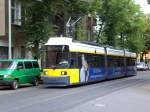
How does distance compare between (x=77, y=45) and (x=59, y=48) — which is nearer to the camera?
(x=59, y=48)

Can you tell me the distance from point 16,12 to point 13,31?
2.02 m

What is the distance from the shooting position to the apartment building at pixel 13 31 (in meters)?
35.8

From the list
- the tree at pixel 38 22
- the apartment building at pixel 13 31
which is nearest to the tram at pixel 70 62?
the tree at pixel 38 22

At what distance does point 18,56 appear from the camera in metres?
40.3

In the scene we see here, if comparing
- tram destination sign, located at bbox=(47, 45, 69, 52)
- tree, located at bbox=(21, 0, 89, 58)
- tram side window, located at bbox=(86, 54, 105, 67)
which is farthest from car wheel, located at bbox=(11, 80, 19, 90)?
tree, located at bbox=(21, 0, 89, 58)

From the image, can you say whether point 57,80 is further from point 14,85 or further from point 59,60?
point 14,85

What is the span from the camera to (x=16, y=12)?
39188mm

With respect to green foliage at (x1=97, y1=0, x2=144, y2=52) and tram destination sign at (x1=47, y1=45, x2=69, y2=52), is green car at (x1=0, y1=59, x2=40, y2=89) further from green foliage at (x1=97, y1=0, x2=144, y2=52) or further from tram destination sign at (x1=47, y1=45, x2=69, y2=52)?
green foliage at (x1=97, y1=0, x2=144, y2=52)

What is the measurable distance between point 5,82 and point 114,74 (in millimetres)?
14932

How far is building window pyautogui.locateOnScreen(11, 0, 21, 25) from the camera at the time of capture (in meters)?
38.4

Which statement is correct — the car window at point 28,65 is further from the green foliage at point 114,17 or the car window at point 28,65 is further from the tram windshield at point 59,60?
the green foliage at point 114,17

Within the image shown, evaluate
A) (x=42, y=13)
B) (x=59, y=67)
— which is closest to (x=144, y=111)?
(x=59, y=67)

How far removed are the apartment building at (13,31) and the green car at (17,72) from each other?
574cm

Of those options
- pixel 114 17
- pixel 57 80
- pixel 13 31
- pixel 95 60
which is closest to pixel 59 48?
pixel 57 80
